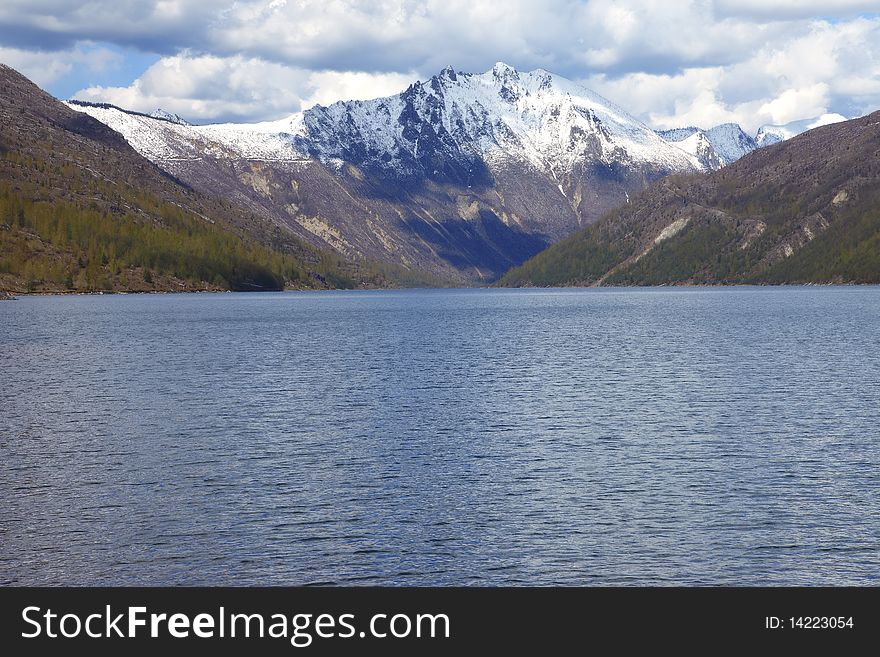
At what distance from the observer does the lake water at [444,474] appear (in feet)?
132

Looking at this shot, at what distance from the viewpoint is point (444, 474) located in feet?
183

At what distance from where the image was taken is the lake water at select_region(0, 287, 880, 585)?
40250mm

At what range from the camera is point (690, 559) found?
1578 inches
